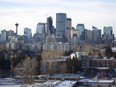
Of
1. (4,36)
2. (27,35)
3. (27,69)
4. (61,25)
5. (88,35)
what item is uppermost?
(61,25)

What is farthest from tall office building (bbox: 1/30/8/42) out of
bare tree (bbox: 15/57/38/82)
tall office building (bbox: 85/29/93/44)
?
bare tree (bbox: 15/57/38/82)

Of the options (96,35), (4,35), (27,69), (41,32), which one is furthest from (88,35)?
(27,69)

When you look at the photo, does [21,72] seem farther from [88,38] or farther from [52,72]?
[88,38]

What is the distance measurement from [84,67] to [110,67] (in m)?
1.84

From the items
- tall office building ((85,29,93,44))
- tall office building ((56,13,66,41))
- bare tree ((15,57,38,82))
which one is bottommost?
bare tree ((15,57,38,82))

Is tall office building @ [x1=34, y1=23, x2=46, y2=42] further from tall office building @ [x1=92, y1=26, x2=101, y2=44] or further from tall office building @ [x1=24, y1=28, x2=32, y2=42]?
tall office building @ [x1=92, y1=26, x2=101, y2=44]

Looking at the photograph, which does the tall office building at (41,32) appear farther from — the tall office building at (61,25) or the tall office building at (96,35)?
the tall office building at (96,35)

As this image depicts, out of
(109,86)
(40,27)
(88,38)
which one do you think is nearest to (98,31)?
(88,38)

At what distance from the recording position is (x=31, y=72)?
2369cm

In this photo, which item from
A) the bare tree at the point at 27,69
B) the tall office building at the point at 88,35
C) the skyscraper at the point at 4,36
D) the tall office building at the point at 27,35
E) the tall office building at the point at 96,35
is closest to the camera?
the bare tree at the point at 27,69

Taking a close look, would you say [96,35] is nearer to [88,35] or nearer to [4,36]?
[88,35]

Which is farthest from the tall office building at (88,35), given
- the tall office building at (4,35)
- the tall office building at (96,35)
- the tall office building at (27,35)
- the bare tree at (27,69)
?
the bare tree at (27,69)

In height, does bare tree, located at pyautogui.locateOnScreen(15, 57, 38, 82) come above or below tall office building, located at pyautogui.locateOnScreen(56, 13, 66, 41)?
below

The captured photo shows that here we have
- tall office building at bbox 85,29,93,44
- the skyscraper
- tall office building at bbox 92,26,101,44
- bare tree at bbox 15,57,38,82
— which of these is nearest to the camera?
bare tree at bbox 15,57,38,82
